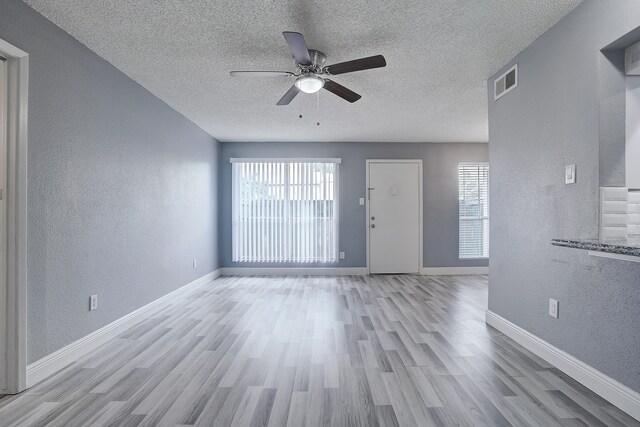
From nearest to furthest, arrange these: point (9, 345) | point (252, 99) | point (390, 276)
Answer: point (9, 345) → point (252, 99) → point (390, 276)

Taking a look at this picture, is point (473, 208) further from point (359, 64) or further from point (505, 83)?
point (359, 64)

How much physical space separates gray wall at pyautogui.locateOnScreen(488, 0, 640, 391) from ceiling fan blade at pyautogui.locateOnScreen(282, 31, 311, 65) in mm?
1725

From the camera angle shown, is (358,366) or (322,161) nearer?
(358,366)

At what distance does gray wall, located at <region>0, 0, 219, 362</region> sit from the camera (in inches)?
82.2

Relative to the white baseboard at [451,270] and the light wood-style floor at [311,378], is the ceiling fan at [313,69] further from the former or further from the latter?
the white baseboard at [451,270]

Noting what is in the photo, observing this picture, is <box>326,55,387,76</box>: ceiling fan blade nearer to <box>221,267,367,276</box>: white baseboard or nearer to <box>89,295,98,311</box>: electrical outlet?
<box>89,295,98,311</box>: electrical outlet

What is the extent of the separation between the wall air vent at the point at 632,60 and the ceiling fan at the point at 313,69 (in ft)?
4.51

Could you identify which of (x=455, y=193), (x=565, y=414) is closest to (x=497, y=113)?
(x=565, y=414)

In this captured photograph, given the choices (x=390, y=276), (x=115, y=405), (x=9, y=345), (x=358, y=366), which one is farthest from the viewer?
(x=390, y=276)

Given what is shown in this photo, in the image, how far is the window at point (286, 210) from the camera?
225 inches

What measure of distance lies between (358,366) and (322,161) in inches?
156

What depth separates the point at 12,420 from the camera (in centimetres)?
167

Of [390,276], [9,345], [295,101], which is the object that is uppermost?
[295,101]

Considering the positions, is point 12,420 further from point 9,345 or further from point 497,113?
point 497,113
